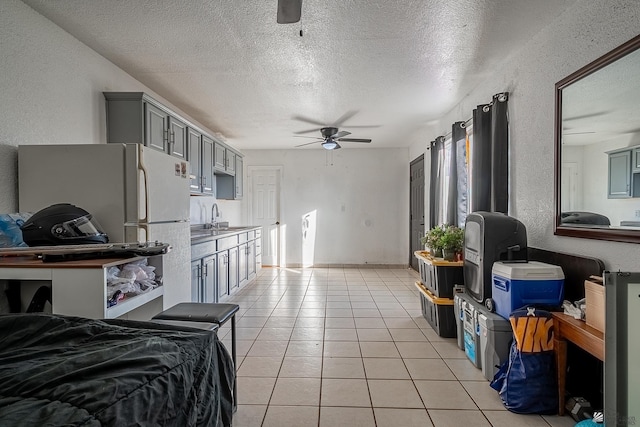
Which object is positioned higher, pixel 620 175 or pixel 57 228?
pixel 620 175

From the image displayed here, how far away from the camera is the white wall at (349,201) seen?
699 cm

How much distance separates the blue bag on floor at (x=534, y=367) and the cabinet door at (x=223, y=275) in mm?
3151

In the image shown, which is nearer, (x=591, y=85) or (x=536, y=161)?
(x=591, y=85)

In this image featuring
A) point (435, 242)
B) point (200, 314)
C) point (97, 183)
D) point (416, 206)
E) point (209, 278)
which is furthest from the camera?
point (416, 206)

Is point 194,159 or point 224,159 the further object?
point 224,159

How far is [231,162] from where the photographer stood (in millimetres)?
5586

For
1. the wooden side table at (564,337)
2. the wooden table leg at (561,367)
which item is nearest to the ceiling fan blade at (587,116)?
the wooden side table at (564,337)

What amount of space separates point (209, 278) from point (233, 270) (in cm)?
86

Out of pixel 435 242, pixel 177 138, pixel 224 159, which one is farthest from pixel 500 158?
pixel 224 159

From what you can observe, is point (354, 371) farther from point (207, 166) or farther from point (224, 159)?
point (224, 159)

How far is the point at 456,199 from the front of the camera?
13.2 feet

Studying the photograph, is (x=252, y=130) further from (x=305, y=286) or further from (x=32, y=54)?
(x=32, y=54)

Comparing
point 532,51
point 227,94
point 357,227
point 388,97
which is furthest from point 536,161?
point 357,227

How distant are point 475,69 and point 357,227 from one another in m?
4.30
